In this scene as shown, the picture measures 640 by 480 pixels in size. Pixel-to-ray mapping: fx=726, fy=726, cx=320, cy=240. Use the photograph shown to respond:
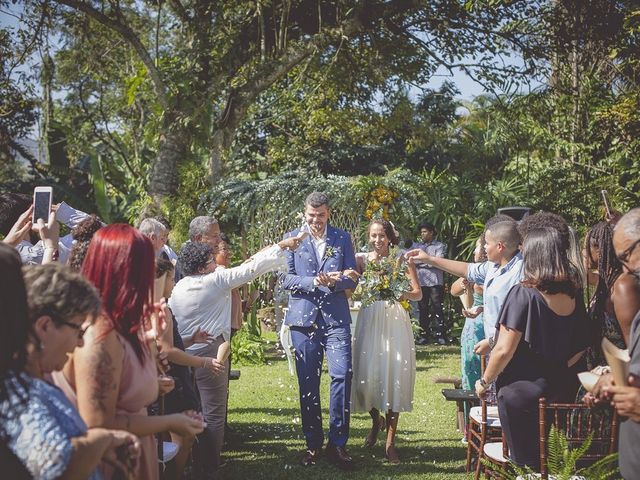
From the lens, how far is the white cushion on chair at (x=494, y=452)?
4.54 meters

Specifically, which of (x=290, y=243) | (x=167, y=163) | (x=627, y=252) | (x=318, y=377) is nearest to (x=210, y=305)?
(x=290, y=243)

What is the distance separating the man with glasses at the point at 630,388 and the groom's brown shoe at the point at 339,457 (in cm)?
323

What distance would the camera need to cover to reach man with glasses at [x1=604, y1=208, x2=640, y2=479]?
2.72 metres

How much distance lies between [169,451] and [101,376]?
180cm

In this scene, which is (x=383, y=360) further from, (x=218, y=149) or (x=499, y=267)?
(x=218, y=149)

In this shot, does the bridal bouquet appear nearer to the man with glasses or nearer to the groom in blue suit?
the groom in blue suit

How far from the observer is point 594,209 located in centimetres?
1435

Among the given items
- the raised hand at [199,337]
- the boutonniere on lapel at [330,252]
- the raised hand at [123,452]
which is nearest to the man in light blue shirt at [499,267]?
the boutonniere on lapel at [330,252]

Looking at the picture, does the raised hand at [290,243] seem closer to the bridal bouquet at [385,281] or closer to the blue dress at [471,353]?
the bridal bouquet at [385,281]

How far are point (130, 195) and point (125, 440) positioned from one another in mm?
16660

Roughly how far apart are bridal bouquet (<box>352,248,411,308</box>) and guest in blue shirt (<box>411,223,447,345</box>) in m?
7.14

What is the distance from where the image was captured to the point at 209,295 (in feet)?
17.5

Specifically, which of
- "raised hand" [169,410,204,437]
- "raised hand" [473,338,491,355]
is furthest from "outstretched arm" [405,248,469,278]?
"raised hand" [169,410,204,437]

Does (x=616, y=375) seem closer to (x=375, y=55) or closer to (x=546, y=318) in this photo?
(x=546, y=318)
